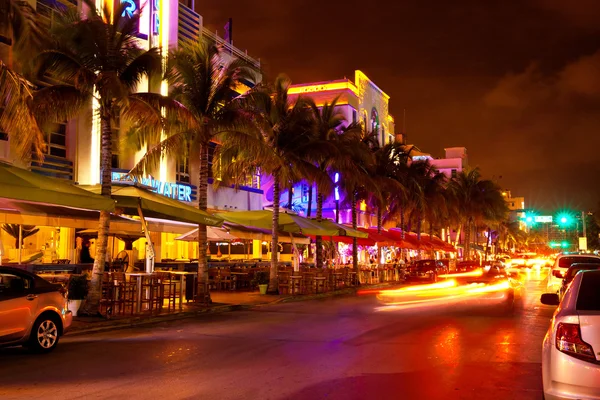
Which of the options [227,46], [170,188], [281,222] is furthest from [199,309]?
[227,46]

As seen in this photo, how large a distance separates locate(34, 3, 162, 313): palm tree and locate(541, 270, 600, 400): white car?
39.0 ft

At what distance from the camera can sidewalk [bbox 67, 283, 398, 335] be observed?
46.3 feet

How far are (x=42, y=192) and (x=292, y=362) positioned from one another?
671cm

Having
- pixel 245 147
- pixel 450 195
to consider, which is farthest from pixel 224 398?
pixel 450 195

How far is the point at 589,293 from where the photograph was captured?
5879 mm

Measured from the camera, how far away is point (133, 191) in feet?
56.6

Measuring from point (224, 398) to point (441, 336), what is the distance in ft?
22.1

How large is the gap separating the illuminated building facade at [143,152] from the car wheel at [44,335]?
7643 millimetres

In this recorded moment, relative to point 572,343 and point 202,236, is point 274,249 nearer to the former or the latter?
point 202,236

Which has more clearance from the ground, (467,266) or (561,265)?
(561,265)

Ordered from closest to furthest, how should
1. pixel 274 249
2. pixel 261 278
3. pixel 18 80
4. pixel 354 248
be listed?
pixel 18 80
pixel 274 249
pixel 261 278
pixel 354 248

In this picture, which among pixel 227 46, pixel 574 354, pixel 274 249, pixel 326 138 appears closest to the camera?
pixel 574 354

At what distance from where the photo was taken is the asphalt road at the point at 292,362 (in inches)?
302

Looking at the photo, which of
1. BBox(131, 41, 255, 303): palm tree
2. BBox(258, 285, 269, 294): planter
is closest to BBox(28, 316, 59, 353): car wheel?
BBox(131, 41, 255, 303): palm tree
